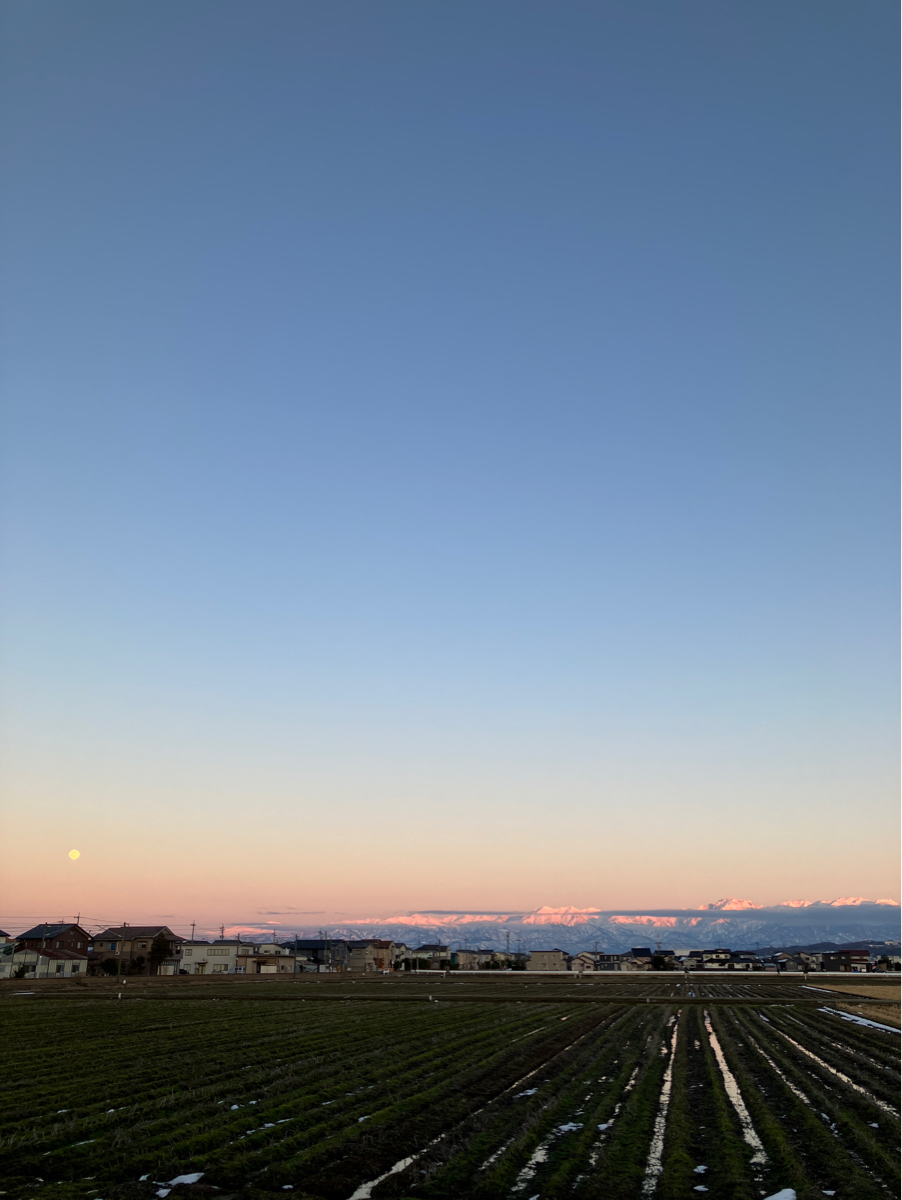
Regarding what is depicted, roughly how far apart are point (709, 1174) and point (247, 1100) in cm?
1222

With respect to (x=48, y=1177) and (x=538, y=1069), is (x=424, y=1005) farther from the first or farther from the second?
(x=48, y=1177)

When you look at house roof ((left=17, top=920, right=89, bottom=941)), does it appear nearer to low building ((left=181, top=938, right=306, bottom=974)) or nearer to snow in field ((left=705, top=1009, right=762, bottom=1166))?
low building ((left=181, top=938, right=306, bottom=974))

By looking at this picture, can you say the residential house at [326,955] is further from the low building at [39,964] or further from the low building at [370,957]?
the low building at [39,964]

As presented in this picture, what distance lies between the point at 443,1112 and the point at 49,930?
13574 centimetres

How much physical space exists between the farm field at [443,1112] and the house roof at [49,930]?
104671mm

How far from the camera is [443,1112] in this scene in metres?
21.1

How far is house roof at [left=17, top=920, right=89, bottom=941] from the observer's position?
5113 inches

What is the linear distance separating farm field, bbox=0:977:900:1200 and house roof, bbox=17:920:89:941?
105m

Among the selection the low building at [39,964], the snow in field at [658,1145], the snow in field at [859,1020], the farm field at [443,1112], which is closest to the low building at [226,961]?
the low building at [39,964]

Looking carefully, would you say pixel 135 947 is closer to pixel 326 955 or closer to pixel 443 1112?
pixel 326 955

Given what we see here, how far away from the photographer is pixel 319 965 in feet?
561

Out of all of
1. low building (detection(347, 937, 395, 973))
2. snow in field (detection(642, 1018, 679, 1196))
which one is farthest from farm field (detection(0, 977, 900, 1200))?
low building (detection(347, 937, 395, 973))

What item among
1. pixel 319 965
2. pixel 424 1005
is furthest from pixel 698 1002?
pixel 319 965

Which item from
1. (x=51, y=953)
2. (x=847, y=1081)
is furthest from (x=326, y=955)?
(x=847, y=1081)
